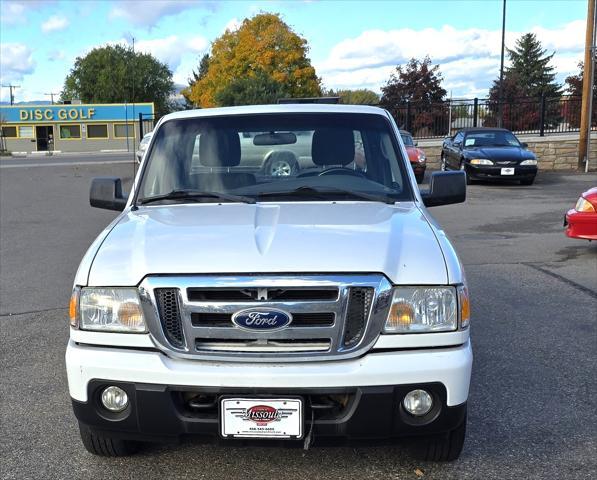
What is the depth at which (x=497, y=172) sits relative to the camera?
18.1 metres

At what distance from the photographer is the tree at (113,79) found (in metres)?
77.7

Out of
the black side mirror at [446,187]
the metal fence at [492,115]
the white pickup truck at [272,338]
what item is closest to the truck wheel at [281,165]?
the black side mirror at [446,187]

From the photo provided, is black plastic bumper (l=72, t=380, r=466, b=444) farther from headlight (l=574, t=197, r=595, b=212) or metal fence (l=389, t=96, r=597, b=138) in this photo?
metal fence (l=389, t=96, r=597, b=138)

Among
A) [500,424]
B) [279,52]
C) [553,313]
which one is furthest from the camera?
[279,52]

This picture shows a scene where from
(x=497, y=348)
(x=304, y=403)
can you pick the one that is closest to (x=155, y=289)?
(x=304, y=403)

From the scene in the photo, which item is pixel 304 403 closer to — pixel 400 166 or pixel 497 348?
pixel 400 166

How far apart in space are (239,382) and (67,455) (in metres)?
1.30

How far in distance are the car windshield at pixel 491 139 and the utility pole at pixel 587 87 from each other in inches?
150

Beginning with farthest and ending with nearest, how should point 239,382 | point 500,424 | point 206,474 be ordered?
1. point 500,424
2. point 206,474
3. point 239,382

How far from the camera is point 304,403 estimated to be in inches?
111

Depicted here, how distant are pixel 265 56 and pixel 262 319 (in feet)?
156

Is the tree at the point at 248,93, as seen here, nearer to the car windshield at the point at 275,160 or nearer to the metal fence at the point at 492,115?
the metal fence at the point at 492,115

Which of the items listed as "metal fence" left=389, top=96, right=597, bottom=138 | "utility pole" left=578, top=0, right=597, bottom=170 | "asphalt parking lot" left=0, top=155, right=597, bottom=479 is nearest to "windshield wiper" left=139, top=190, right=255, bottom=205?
"asphalt parking lot" left=0, top=155, right=597, bottom=479

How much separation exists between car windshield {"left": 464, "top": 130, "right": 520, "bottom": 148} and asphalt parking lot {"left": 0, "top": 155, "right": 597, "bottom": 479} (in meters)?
9.42
